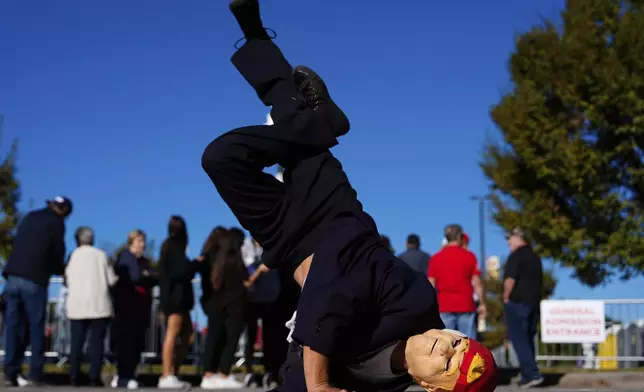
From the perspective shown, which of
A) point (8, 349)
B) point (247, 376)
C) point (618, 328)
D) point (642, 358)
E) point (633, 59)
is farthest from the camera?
point (633, 59)

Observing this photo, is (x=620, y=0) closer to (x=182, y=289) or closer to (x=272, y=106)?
(x=182, y=289)

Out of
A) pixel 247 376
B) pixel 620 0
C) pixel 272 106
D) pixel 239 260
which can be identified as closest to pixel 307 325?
pixel 272 106

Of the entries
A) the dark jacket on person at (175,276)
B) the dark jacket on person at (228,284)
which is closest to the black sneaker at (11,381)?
the dark jacket on person at (175,276)

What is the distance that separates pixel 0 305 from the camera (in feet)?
35.8

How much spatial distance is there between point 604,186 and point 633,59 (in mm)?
3900

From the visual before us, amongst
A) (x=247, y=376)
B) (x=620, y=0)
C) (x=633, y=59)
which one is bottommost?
(x=247, y=376)

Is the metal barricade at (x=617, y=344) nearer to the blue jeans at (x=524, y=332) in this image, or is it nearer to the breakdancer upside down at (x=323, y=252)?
the blue jeans at (x=524, y=332)

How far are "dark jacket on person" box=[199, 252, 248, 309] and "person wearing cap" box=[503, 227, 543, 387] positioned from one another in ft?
10.3

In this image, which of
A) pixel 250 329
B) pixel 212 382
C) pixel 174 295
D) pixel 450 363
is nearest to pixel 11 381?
pixel 174 295

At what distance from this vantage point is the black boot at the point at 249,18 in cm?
367

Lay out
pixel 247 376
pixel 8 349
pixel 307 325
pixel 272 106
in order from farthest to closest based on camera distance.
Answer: pixel 247 376, pixel 8 349, pixel 272 106, pixel 307 325

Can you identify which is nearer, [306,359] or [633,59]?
[306,359]

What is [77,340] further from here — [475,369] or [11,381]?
[475,369]

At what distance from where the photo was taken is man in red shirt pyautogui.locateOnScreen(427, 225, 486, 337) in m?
10.8
